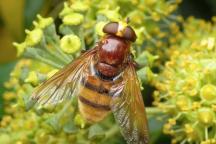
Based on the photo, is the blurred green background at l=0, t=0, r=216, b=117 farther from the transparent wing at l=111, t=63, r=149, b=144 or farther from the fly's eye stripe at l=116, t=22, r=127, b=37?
the transparent wing at l=111, t=63, r=149, b=144

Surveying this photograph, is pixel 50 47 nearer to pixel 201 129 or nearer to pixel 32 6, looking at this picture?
pixel 32 6

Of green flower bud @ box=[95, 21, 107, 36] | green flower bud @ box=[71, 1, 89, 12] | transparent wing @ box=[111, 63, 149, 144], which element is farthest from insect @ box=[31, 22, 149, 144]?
green flower bud @ box=[71, 1, 89, 12]

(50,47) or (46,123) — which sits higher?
(50,47)

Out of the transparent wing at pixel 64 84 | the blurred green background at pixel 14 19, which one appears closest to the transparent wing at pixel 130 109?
the transparent wing at pixel 64 84

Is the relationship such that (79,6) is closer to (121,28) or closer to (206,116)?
(121,28)

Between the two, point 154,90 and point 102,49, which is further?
point 154,90

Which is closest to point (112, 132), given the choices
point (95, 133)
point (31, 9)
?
point (95, 133)

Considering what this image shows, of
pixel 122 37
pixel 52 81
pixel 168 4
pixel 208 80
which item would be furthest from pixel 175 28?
pixel 52 81
